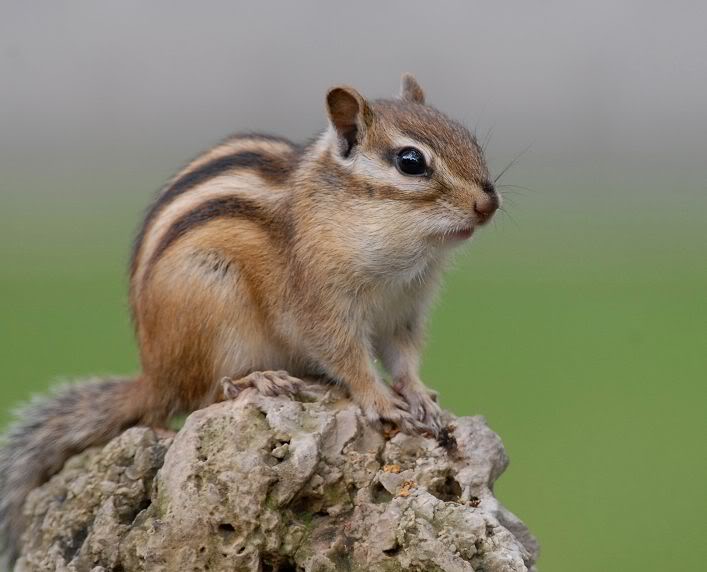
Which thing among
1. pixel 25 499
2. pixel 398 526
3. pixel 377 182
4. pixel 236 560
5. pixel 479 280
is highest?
pixel 377 182

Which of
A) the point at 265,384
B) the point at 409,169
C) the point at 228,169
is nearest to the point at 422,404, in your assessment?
the point at 265,384

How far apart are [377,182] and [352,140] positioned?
256 millimetres

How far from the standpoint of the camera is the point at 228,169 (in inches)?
195

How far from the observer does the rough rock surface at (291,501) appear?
358 centimetres

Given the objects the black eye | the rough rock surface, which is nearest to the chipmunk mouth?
the black eye

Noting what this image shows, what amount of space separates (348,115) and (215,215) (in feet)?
2.13

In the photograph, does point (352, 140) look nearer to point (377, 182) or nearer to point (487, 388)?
point (377, 182)

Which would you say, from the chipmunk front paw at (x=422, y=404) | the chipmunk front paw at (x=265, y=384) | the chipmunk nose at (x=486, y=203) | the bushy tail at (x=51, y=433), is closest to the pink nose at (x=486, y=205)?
the chipmunk nose at (x=486, y=203)

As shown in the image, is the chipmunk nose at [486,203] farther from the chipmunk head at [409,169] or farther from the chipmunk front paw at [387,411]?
the chipmunk front paw at [387,411]

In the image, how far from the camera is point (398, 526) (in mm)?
3555

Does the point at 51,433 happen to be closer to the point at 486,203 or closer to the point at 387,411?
the point at 387,411

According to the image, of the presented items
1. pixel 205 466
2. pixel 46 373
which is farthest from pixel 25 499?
pixel 46 373

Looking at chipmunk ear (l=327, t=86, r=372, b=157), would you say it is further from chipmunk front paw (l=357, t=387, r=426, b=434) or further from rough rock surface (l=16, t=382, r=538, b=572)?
rough rock surface (l=16, t=382, r=538, b=572)

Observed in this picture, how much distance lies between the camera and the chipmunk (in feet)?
14.7
